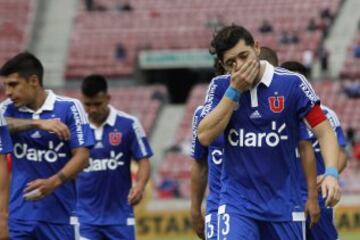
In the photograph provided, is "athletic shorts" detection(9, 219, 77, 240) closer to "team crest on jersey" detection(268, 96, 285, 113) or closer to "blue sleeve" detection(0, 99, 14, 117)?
"blue sleeve" detection(0, 99, 14, 117)

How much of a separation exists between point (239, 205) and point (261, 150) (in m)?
0.39

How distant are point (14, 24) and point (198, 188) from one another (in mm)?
32545

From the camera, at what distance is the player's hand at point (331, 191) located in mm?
6414

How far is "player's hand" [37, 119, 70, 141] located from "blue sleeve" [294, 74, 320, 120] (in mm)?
2041

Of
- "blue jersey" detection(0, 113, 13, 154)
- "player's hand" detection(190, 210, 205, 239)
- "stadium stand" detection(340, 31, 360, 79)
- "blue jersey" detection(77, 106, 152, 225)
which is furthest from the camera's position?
"stadium stand" detection(340, 31, 360, 79)

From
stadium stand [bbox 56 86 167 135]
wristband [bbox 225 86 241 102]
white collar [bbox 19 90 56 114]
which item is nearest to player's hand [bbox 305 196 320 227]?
wristband [bbox 225 86 241 102]

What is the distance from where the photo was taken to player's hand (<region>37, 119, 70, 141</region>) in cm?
843

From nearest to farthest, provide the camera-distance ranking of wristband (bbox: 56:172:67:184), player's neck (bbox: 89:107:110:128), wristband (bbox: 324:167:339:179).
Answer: wristband (bbox: 324:167:339:179), wristband (bbox: 56:172:67:184), player's neck (bbox: 89:107:110:128)

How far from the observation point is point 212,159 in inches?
323

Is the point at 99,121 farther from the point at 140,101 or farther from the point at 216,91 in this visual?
the point at 140,101

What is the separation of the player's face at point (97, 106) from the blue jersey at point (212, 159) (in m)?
2.58

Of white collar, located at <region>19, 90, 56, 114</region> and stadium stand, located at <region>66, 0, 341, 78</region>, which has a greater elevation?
→ stadium stand, located at <region>66, 0, 341, 78</region>

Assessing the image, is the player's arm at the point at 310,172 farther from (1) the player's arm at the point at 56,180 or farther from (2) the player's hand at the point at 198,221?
(1) the player's arm at the point at 56,180

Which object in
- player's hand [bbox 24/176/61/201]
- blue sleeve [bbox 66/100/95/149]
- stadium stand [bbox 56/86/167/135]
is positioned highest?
stadium stand [bbox 56/86/167/135]
